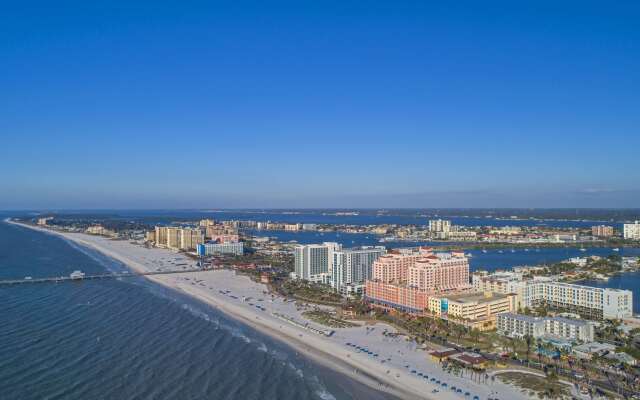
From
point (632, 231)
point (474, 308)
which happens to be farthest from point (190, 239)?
point (632, 231)

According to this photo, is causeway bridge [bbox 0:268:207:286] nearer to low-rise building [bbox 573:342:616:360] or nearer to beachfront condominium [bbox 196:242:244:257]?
beachfront condominium [bbox 196:242:244:257]

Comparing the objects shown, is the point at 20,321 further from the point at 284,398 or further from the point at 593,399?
the point at 593,399

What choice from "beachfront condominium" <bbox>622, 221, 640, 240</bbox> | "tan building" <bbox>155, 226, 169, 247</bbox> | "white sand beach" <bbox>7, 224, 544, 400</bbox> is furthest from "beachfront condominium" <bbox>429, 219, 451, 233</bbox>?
"white sand beach" <bbox>7, 224, 544, 400</bbox>

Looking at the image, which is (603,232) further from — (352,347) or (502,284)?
(352,347)

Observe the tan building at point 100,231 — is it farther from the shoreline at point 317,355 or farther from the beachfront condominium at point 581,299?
the beachfront condominium at point 581,299

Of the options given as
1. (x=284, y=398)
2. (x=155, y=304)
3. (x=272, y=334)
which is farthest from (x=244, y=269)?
(x=284, y=398)

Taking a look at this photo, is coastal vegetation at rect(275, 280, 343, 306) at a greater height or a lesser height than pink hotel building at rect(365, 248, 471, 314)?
lesser

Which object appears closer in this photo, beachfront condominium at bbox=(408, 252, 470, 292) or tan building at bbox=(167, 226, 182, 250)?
beachfront condominium at bbox=(408, 252, 470, 292)
